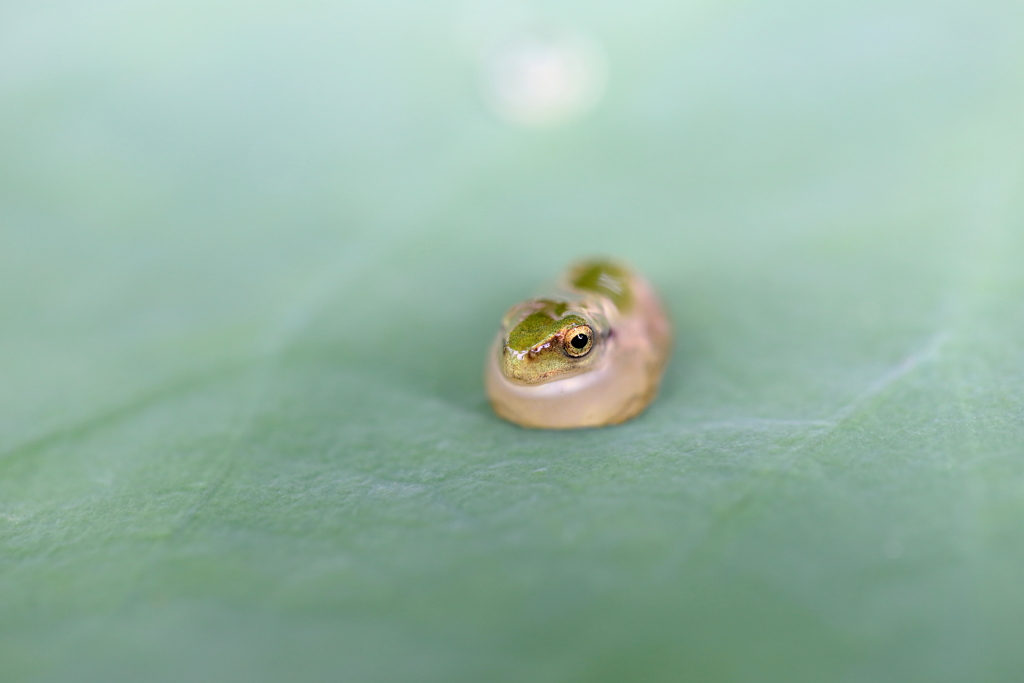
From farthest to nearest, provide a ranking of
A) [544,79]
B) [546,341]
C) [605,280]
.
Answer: [544,79] < [605,280] < [546,341]

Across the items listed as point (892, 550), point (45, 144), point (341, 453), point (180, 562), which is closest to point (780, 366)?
point (892, 550)

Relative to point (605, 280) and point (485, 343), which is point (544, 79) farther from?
point (485, 343)

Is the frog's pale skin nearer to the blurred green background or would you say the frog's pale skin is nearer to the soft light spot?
the blurred green background

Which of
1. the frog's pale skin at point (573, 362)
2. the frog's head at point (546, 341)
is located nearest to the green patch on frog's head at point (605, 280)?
the frog's pale skin at point (573, 362)

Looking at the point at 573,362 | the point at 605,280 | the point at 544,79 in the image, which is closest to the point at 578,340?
the point at 573,362

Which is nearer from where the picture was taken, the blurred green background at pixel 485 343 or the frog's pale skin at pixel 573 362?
the blurred green background at pixel 485 343

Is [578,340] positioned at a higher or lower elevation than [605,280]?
lower

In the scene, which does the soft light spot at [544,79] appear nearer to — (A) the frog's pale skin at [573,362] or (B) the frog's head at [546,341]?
(A) the frog's pale skin at [573,362]

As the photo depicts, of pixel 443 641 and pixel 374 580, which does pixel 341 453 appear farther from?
pixel 443 641
